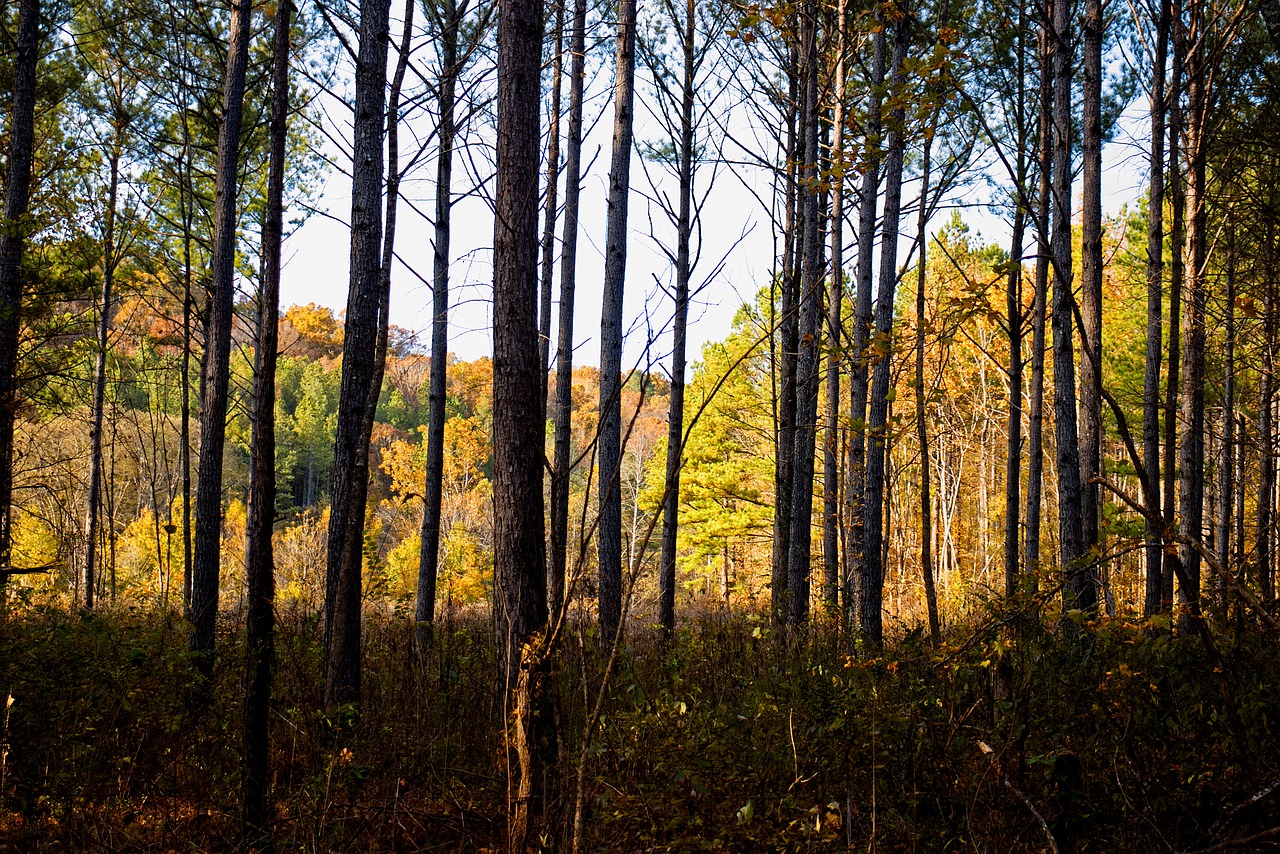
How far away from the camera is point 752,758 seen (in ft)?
12.4

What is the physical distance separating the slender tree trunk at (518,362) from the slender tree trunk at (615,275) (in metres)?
4.42

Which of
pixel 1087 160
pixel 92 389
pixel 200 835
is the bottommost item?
pixel 200 835

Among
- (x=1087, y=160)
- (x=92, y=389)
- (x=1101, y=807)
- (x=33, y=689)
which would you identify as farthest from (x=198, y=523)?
(x=92, y=389)

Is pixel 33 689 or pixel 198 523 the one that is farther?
pixel 198 523

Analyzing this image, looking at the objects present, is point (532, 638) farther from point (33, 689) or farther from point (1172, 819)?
point (33, 689)

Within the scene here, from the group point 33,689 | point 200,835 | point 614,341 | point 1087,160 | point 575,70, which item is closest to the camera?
point 200,835

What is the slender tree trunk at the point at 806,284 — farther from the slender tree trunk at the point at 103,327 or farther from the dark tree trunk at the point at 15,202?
the slender tree trunk at the point at 103,327

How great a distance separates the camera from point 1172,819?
300 centimetres

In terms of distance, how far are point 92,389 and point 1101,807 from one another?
16.8 metres

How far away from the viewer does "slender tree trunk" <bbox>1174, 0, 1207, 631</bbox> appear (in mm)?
6195

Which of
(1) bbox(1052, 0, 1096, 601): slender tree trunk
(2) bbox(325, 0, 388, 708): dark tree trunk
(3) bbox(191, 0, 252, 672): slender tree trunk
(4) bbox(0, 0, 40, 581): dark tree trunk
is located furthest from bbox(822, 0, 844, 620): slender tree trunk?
(4) bbox(0, 0, 40, 581): dark tree trunk

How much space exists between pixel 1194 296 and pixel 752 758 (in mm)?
6100

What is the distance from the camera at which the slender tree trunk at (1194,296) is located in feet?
20.3

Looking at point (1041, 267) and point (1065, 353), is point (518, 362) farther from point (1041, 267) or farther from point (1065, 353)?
point (1041, 267)
